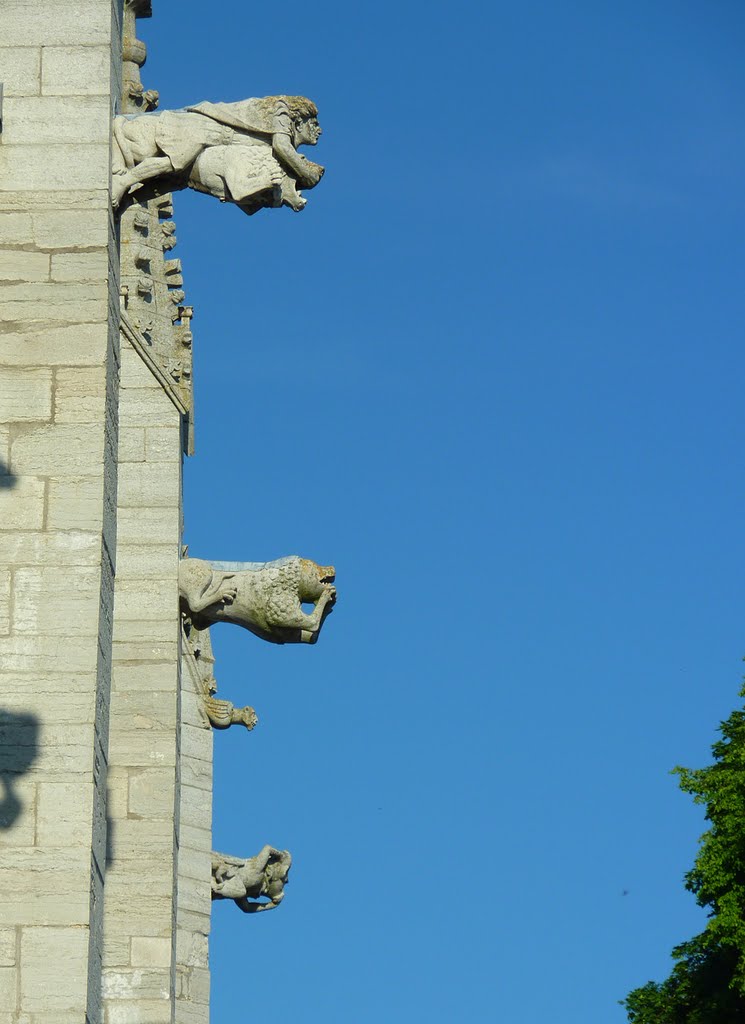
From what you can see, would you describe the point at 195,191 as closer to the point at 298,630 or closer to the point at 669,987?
the point at 298,630

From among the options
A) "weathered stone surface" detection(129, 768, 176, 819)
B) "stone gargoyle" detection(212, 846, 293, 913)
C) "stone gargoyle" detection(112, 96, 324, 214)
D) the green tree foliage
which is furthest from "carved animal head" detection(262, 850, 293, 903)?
the green tree foliage

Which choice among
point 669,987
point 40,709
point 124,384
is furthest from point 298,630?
point 669,987

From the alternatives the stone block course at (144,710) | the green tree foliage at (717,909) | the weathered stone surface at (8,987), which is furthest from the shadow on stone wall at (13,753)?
the green tree foliage at (717,909)

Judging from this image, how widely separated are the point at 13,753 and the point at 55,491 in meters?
1.54

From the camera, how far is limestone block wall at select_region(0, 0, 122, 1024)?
1399cm

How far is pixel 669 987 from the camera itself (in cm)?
4009

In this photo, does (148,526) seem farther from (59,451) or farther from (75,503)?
(75,503)

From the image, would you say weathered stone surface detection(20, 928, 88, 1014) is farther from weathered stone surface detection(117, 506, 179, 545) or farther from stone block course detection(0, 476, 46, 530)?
weathered stone surface detection(117, 506, 179, 545)

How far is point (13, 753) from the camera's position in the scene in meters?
14.3

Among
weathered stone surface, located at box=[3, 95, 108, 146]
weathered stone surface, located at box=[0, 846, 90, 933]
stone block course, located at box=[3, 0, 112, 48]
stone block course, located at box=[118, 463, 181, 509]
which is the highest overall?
stone block course, located at box=[118, 463, 181, 509]

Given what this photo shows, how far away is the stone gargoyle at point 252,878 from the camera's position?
22.8 meters

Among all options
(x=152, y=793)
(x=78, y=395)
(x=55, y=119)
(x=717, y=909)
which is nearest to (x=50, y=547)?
(x=78, y=395)

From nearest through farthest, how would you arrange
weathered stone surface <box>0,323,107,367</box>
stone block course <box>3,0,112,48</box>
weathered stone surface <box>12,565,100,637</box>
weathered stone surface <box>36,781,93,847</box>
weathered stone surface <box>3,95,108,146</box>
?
1. weathered stone surface <box>36,781,93,847</box>
2. weathered stone surface <box>12,565,100,637</box>
3. weathered stone surface <box>0,323,107,367</box>
4. weathered stone surface <box>3,95,108,146</box>
5. stone block course <box>3,0,112,48</box>

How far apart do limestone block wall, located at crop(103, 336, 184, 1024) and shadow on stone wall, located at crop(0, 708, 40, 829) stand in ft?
14.0
